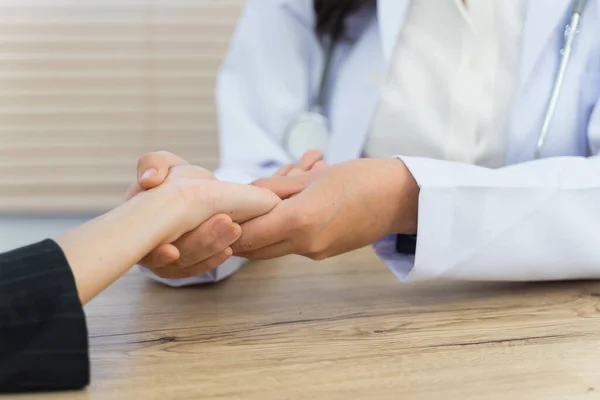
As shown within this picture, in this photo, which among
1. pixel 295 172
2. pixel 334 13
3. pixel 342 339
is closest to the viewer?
pixel 342 339

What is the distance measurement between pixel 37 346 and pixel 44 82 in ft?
3.57

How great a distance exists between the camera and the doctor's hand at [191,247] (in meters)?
0.64

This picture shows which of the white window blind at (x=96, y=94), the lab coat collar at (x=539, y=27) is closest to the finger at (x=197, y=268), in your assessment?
the lab coat collar at (x=539, y=27)

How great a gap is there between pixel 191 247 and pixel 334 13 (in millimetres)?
483

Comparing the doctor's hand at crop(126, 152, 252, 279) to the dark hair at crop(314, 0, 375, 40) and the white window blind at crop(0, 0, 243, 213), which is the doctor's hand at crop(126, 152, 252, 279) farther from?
the white window blind at crop(0, 0, 243, 213)

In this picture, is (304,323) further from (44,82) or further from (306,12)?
(44,82)

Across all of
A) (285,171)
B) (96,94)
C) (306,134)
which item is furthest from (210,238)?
(96,94)

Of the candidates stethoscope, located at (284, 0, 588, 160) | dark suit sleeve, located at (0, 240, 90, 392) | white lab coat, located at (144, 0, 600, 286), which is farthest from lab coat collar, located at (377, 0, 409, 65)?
dark suit sleeve, located at (0, 240, 90, 392)

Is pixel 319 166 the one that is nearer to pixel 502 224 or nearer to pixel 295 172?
pixel 295 172

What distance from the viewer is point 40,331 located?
1.63 ft

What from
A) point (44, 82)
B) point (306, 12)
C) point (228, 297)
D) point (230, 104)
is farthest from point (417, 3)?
point (44, 82)

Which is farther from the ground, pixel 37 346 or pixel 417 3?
pixel 417 3

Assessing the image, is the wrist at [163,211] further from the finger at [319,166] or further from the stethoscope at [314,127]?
the stethoscope at [314,127]

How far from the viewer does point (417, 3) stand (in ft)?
3.04
